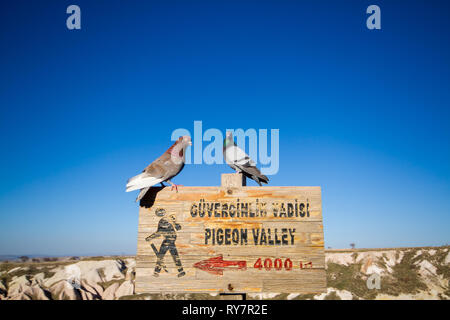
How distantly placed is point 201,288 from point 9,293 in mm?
20491

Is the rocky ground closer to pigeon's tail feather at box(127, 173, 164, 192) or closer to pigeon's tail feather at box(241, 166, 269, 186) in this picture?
pigeon's tail feather at box(241, 166, 269, 186)

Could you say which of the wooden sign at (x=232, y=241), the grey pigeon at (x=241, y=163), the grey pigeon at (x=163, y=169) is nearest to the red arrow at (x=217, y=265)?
the wooden sign at (x=232, y=241)

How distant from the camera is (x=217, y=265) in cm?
346

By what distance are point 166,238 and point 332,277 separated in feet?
63.7

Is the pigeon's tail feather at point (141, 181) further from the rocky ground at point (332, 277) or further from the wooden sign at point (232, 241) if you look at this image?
the rocky ground at point (332, 277)

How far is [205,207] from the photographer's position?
145 inches

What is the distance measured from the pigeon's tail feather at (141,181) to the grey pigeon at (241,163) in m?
2.16

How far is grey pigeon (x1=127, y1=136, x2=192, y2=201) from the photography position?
151 inches

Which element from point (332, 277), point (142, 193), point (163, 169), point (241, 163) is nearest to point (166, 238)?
point (142, 193)

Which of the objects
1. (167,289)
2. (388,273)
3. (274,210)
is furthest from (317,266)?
(388,273)

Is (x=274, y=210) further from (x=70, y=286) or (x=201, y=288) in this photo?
(x=70, y=286)

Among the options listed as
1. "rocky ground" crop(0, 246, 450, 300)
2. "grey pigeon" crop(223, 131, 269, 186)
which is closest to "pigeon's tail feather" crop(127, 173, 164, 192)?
"grey pigeon" crop(223, 131, 269, 186)

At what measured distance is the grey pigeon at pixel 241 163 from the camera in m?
5.73

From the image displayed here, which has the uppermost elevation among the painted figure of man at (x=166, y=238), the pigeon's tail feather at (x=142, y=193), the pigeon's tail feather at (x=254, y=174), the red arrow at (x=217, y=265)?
the pigeon's tail feather at (x=254, y=174)
